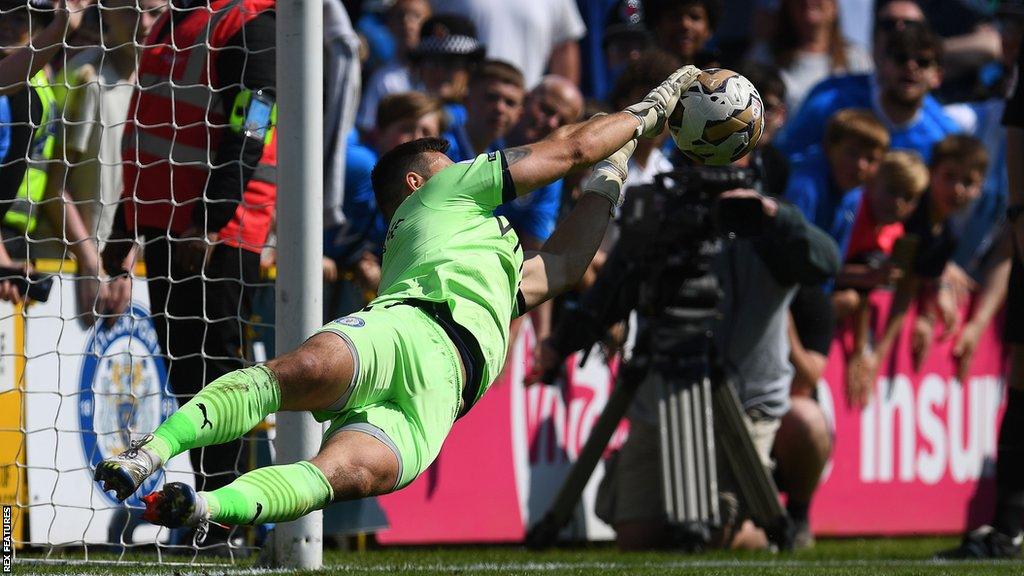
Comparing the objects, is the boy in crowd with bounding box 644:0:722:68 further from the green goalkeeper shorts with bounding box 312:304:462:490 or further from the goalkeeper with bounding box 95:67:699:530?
the green goalkeeper shorts with bounding box 312:304:462:490

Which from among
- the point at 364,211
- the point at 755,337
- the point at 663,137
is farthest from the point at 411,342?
the point at 663,137

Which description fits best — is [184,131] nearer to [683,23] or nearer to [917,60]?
[683,23]

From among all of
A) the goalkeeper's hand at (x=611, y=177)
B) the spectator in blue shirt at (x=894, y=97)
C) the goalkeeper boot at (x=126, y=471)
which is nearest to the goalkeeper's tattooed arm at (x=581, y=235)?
the goalkeeper's hand at (x=611, y=177)

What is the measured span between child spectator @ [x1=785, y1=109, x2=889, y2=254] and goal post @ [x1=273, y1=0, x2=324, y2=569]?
3.76 metres

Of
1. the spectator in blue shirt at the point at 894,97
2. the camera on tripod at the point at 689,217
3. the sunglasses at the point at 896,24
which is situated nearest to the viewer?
the camera on tripod at the point at 689,217

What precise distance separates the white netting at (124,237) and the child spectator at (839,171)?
324cm

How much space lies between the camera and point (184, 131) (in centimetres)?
625

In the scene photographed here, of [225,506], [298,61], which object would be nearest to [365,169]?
[298,61]

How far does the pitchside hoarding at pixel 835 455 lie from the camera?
7902 millimetres

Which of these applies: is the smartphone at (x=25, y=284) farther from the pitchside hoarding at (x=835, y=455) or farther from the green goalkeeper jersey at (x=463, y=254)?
the pitchside hoarding at (x=835, y=455)

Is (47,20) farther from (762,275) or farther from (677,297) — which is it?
(762,275)

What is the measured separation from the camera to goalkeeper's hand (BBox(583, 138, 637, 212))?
5.27m

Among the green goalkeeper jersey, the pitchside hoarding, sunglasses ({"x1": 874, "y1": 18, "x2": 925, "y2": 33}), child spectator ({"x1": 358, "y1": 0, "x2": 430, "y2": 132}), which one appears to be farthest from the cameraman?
child spectator ({"x1": 358, "y1": 0, "x2": 430, "y2": 132})

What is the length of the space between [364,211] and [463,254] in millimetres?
2915
